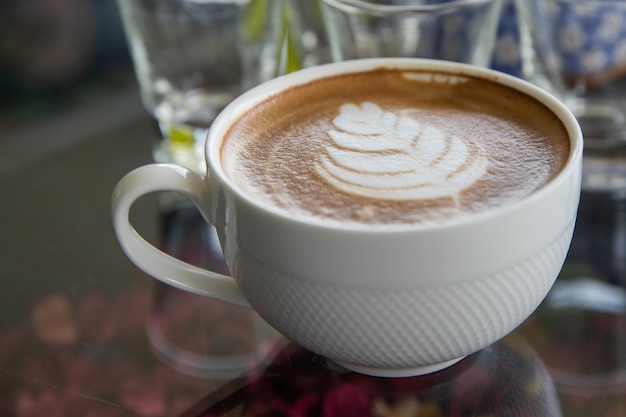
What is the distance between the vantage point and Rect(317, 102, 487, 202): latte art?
568 mm

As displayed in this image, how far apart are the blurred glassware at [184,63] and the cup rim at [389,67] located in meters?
0.23

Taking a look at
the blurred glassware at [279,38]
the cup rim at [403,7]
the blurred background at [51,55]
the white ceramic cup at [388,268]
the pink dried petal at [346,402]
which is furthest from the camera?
the blurred background at [51,55]

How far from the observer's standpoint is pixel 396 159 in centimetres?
60

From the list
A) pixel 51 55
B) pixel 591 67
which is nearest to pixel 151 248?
pixel 591 67

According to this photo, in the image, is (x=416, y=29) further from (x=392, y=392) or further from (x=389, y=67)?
(x=392, y=392)

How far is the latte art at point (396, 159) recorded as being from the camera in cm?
57

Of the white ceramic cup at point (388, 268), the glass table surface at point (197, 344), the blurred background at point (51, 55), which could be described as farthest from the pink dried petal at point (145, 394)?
the blurred background at point (51, 55)

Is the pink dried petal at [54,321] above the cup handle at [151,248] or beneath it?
beneath

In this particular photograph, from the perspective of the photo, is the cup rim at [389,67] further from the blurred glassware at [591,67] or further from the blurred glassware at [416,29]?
the blurred glassware at [591,67]

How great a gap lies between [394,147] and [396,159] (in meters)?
0.02

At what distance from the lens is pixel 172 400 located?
2.16 feet

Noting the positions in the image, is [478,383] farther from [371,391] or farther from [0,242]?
[0,242]

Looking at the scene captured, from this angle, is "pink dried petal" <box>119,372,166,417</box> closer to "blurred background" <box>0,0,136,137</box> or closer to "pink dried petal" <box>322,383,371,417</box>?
"pink dried petal" <box>322,383,371,417</box>

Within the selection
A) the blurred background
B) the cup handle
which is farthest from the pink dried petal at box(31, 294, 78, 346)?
the blurred background
